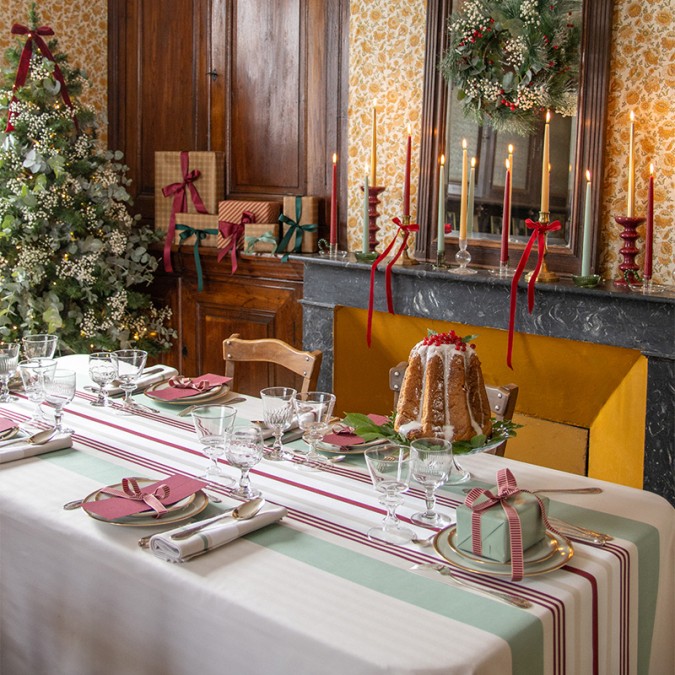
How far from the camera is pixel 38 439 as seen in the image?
6.35 ft

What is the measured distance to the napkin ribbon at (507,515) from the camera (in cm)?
137

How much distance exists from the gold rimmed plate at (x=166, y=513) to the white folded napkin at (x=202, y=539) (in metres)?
0.07

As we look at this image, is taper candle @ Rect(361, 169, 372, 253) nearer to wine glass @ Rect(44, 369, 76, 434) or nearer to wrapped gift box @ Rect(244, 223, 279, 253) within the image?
wrapped gift box @ Rect(244, 223, 279, 253)

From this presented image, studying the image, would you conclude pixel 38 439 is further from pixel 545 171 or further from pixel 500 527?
pixel 545 171

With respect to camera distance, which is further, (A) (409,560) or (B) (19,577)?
(B) (19,577)

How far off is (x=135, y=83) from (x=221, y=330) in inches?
52.9

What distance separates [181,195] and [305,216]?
2.45 feet

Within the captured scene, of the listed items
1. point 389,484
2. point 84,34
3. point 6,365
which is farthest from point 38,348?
point 84,34

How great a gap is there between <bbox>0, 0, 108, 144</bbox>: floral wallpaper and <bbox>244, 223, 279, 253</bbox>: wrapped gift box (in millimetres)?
974

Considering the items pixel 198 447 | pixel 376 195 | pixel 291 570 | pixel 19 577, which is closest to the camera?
pixel 291 570

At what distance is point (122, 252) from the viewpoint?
413cm

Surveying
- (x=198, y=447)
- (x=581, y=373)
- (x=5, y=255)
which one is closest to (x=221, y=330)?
(x=5, y=255)

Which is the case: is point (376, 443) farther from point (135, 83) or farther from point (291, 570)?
point (135, 83)

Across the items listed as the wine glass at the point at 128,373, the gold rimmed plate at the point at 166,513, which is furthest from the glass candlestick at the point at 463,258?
the gold rimmed plate at the point at 166,513
